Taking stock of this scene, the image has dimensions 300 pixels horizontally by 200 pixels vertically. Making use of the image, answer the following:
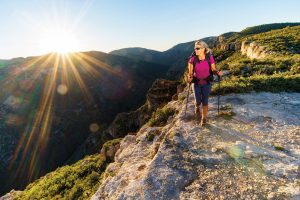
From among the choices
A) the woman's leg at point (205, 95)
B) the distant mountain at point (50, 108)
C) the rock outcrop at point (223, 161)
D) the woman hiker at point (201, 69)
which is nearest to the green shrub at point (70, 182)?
the rock outcrop at point (223, 161)

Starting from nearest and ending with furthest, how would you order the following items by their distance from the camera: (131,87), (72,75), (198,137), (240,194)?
(240,194) < (198,137) < (72,75) < (131,87)

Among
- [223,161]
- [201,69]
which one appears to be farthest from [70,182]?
[223,161]

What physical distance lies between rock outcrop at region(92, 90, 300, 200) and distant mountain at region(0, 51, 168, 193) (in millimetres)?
89076

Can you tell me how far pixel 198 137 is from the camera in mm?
9859

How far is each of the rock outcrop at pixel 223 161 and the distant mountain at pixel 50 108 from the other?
292 feet

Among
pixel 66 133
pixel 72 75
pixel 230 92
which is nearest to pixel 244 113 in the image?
pixel 230 92

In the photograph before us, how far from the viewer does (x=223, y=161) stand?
8.26 meters

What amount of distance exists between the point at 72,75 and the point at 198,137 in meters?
176

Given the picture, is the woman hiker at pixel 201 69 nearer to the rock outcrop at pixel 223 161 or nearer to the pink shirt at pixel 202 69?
the pink shirt at pixel 202 69

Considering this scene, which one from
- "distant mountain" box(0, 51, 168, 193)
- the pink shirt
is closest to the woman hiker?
the pink shirt

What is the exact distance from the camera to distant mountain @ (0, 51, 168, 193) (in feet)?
386

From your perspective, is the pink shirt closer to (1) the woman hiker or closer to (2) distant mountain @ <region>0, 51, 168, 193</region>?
(1) the woman hiker

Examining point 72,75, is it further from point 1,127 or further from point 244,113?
point 244,113

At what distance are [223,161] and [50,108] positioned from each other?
149143 mm
